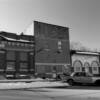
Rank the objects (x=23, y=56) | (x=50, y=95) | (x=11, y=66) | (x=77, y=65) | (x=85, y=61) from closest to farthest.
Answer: (x=50, y=95)
(x=11, y=66)
(x=23, y=56)
(x=77, y=65)
(x=85, y=61)

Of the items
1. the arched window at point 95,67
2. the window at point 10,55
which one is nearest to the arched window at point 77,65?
the arched window at point 95,67

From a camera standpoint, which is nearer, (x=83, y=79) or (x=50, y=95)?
(x=50, y=95)

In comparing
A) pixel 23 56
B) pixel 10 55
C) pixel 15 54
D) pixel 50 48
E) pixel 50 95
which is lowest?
pixel 50 95

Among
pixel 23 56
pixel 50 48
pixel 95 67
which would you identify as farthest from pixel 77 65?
pixel 23 56

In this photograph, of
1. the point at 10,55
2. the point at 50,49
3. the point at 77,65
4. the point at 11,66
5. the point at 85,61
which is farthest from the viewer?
the point at 85,61

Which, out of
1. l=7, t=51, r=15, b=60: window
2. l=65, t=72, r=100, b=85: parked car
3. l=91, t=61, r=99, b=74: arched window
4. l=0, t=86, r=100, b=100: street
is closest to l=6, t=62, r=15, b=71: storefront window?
l=7, t=51, r=15, b=60: window

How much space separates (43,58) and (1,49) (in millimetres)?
11314

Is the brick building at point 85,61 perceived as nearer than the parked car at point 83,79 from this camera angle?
No

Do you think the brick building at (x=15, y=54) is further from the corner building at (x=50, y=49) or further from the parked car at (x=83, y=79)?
the parked car at (x=83, y=79)

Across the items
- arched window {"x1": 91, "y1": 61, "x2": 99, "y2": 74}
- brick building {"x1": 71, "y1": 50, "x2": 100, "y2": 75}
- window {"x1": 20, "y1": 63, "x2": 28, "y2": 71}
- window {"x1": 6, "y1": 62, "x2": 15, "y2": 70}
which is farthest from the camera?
arched window {"x1": 91, "y1": 61, "x2": 99, "y2": 74}

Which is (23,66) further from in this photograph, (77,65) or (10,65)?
(77,65)

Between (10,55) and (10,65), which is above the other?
(10,55)

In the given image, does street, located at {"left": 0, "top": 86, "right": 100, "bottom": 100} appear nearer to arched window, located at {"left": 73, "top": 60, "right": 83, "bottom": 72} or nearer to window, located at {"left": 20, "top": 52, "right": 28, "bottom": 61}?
window, located at {"left": 20, "top": 52, "right": 28, "bottom": 61}

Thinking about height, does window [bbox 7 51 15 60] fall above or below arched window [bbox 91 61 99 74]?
above
